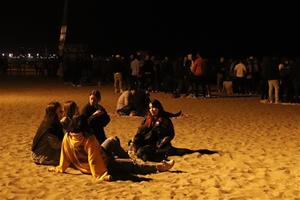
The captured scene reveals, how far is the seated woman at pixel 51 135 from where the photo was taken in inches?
Result: 350

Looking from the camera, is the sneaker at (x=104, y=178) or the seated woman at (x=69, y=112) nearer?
the sneaker at (x=104, y=178)

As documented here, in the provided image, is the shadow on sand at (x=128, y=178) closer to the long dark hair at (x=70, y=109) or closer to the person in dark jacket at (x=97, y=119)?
the person in dark jacket at (x=97, y=119)

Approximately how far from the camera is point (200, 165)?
9.29m

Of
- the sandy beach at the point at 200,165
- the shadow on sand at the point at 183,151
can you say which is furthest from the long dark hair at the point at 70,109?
the shadow on sand at the point at 183,151

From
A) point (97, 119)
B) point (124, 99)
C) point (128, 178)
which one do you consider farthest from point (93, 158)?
point (124, 99)

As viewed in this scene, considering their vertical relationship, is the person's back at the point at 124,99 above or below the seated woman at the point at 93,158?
above

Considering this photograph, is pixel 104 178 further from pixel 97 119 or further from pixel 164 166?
pixel 97 119

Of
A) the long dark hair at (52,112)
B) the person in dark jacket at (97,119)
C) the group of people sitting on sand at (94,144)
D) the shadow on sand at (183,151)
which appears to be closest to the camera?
the group of people sitting on sand at (94,144)

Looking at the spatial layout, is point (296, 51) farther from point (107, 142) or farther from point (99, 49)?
point (107, 142)

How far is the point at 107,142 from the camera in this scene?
8844 millimetres

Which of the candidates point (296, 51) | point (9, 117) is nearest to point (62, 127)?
point (9, 117)

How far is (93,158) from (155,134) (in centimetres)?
207

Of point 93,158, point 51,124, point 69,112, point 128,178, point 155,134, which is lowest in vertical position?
point 128,178

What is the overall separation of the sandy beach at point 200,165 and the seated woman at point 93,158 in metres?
0.16
